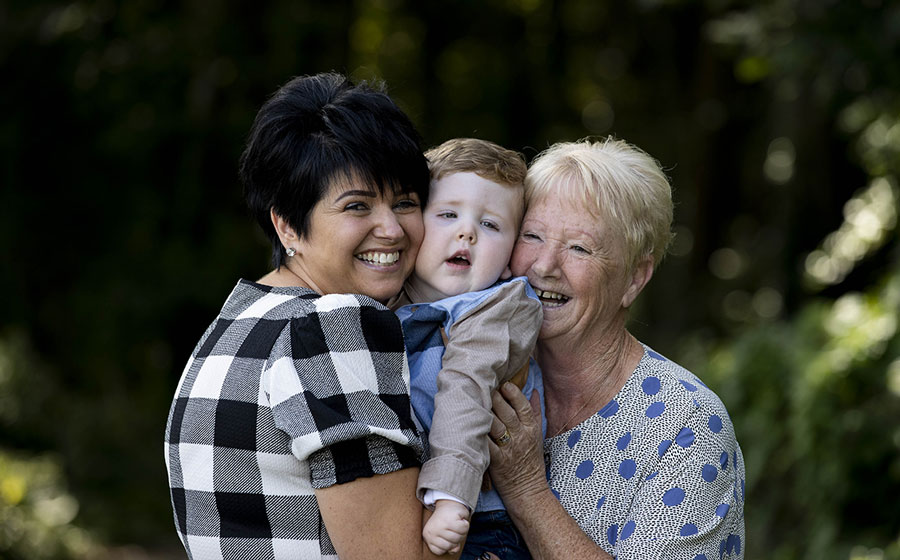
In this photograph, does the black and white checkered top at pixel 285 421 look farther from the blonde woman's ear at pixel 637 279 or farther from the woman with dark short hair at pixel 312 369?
the blonde woman's ear at pixel 637 279

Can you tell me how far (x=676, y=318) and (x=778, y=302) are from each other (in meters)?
1.58

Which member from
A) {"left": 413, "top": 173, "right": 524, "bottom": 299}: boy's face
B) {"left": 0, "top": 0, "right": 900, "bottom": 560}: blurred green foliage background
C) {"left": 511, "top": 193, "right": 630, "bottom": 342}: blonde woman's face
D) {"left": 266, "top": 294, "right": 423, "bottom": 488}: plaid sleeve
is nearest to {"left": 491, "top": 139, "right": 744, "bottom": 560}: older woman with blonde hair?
{"left": 511, "top": 193, "right": 630, "bottom": 342}: blonde woman's face

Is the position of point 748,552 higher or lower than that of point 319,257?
lower

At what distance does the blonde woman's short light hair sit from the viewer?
98.4 inches

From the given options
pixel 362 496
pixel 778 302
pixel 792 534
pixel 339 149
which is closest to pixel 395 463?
pixel 362 496

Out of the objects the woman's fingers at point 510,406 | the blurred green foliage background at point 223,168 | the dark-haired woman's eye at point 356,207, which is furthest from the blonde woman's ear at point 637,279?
the blurred green foliage background at point 223,168

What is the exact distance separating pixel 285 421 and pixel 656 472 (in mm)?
991

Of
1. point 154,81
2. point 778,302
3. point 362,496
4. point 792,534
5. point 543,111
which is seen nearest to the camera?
point 362,496

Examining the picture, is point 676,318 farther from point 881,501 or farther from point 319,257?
point 319,257

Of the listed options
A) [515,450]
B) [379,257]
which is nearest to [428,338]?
[379,257]

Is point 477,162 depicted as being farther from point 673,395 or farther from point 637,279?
point 673,395

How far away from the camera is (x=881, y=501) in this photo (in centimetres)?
500

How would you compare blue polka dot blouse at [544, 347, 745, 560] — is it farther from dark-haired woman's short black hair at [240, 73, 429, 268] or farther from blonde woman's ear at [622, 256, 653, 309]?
dark-haired woman's short black hair at [240, 73, 429, 268]

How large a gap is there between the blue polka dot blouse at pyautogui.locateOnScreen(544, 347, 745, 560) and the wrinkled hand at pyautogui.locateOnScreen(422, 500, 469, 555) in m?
0.57
